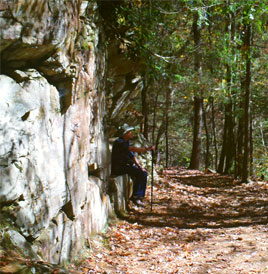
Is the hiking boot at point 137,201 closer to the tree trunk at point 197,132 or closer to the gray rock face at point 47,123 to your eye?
the gray rock face at point 47,123

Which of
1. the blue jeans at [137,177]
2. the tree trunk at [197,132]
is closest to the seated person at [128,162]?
the blue jeans at [137,177]

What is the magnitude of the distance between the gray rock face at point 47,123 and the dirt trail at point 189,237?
69 cm

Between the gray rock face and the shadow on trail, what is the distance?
8.71 ft

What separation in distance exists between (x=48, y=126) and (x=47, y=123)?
48 millimetres

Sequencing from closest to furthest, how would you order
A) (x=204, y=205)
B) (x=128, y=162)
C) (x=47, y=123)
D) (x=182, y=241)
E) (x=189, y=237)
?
(x=47, y=123)
(x=182, y=241)
(x=189, y=237)
(x=128, y=162)
(x=204, y=205)

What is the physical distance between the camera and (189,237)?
284 inches

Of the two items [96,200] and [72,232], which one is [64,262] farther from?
[96,200]

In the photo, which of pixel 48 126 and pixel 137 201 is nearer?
pixel 48 126

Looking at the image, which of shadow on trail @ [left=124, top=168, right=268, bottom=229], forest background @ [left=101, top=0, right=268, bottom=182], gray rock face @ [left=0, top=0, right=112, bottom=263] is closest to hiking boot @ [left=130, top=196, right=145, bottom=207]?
shadow on trail @ [left=124, top=168, right=268, bottom=229]

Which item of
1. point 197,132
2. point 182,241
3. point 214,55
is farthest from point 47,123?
point 197,132

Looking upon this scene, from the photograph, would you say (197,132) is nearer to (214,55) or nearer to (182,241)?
(214,55)

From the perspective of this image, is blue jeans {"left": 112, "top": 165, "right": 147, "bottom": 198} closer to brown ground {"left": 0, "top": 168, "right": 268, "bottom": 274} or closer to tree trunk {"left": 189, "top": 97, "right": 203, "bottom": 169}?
brown ground {"left": 0, "top": 168, "right": 268, "bottom": 274}

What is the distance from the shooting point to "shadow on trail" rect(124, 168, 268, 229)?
840 centimetres

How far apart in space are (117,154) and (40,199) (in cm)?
476
